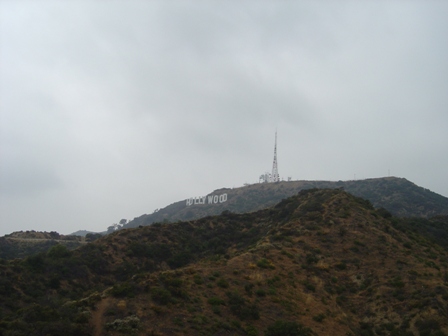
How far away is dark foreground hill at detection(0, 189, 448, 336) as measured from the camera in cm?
2277

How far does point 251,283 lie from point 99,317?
42.6ft

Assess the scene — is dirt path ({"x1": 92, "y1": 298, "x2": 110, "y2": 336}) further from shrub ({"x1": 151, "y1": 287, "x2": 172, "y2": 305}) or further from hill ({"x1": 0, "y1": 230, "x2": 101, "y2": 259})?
hill ({"x1": 0, "y1": 230, "x2": 101, "y2": 259})

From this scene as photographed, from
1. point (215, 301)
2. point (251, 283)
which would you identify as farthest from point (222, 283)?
point (215, 301)

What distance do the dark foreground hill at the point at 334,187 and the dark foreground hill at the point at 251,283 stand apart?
4721 cm

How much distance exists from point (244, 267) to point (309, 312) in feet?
23.5

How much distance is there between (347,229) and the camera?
44938 mm

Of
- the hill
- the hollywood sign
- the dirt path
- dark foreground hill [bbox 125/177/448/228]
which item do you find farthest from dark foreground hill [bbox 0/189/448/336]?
the hollywood sign

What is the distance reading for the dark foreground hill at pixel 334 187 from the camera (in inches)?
3954

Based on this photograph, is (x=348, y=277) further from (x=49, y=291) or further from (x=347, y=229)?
(x=49, y=291)

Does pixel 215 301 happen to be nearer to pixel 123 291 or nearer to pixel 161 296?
pixel 161 296

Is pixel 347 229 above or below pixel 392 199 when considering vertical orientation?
below

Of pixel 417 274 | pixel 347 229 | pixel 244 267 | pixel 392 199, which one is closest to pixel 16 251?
pixel 244 267

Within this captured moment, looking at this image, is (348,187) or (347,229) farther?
(348,187)

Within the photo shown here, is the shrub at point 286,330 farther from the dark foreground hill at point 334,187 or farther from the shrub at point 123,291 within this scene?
the dark foreground hill at point 334,187
